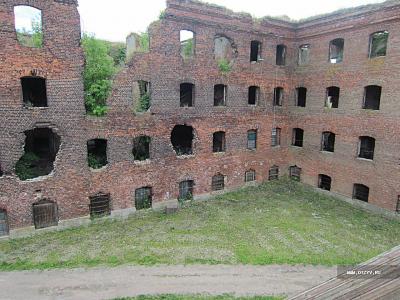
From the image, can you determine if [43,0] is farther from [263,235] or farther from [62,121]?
[263,235]

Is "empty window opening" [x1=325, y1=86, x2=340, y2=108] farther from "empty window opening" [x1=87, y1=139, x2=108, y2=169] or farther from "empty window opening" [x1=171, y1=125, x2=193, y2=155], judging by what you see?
"empty window opening" [x1=87, y1=139, x2=108, y2=169]

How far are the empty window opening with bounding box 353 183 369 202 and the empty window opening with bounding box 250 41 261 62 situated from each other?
10.7 m

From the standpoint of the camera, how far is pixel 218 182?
21594 mm

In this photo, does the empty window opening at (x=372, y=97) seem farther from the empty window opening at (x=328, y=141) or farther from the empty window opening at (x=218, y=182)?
the empty window opening at (x=218, y=182)

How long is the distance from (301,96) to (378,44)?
19.6 ft

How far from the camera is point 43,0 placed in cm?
1409

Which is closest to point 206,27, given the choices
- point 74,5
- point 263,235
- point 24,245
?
point 74,5

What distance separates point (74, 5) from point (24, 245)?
37.4 feet

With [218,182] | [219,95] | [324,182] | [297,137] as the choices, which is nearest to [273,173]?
[297,137]

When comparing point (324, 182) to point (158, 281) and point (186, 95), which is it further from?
point (158, 281)

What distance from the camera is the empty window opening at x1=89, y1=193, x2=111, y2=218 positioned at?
17.0 metres

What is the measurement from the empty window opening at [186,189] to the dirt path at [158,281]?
7.22m

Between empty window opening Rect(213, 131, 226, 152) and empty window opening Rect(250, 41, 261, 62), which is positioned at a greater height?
empty window opening Rect(250, 41, 261, 62)

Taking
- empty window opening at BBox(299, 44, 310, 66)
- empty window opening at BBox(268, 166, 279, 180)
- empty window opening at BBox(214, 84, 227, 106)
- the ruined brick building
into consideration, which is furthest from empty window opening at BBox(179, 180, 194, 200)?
empty window opening at BBox(299, 44, 310, 66)
